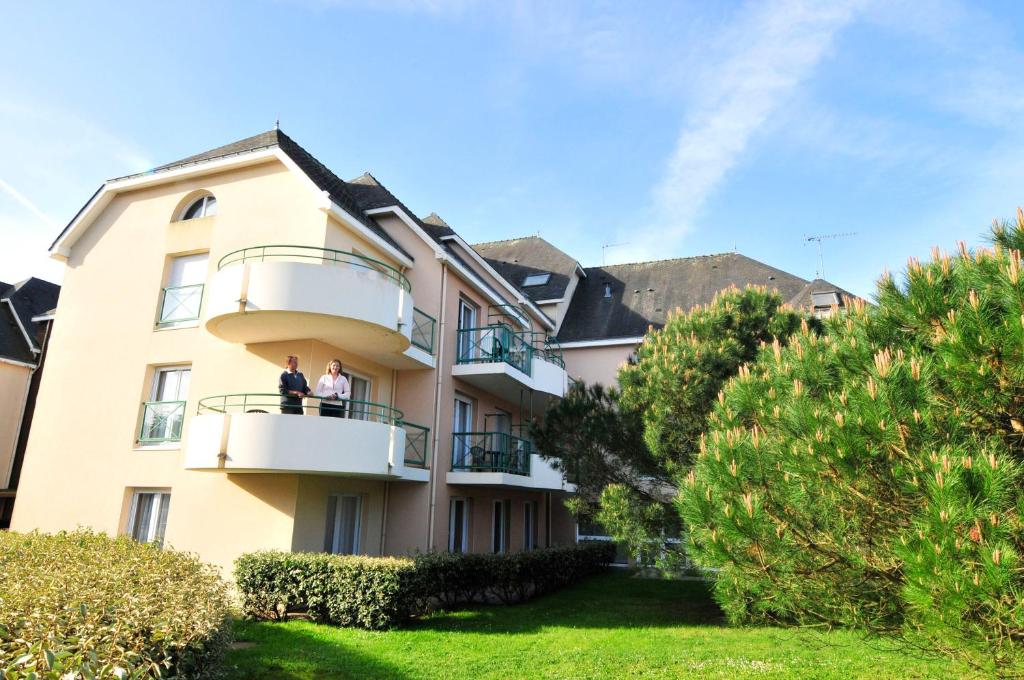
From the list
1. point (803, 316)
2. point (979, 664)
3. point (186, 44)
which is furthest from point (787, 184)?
point (186, 44)

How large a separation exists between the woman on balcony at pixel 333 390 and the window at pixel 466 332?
4794mm

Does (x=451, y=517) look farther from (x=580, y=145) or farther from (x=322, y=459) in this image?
(x=580, y=145)

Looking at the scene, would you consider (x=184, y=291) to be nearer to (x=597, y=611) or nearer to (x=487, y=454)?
(x=487, y=454)

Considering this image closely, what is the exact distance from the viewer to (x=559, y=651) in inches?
387

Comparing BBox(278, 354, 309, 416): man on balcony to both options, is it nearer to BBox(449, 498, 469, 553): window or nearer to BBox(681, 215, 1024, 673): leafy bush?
BBox(449, 498, 469, 553): window

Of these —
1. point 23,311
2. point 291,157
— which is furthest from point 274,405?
point 23,311

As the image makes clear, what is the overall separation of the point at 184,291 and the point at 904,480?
1385cm

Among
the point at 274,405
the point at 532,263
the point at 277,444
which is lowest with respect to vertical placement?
the point at 277,444

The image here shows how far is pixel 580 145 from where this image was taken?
999cm

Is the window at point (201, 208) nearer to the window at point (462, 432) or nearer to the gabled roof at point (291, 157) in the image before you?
the gabled roof at point (291, 157)

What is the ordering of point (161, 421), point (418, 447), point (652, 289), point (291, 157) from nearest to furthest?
point (161, 421) < point (291, 157) < point (418, 447) < point (652, 289)

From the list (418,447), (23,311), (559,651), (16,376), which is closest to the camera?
(559,651)

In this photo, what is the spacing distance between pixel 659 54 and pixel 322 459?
27.1 feet

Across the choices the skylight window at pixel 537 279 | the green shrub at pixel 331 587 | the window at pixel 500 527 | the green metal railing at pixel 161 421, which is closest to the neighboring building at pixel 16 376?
the green metal railing at pixel 161 421
